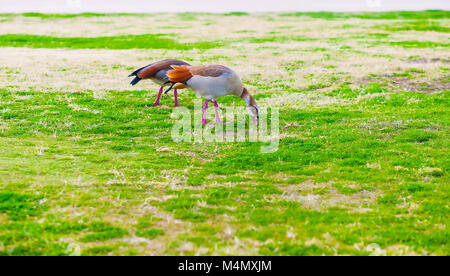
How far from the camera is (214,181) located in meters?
9.80

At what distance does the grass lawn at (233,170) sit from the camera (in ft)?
23.4

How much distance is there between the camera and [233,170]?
10.6 metres

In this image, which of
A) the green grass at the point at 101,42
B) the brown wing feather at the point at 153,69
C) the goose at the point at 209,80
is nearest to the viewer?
the goose at the point at 209,80

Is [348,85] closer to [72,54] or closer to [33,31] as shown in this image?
[72,54]

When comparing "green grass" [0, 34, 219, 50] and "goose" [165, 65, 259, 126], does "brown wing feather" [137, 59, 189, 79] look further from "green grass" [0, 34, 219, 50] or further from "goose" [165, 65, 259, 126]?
"green grass" [0, 34, 219, 50]

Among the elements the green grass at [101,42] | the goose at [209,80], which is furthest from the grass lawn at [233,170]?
the green grass at [101,42]

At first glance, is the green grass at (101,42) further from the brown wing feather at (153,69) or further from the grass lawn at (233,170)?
the brown wing feather at (153,69)

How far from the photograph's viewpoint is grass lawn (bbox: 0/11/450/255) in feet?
23.4

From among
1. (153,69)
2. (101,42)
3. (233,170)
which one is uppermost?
(101,42)

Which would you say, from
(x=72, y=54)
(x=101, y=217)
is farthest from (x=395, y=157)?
(x=72, y=54)

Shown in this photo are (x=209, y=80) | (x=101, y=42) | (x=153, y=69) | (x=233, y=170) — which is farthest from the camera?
(x=101, y=42)

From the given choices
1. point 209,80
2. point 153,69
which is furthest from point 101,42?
point 209,80

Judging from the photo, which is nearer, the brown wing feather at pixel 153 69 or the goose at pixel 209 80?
the goose at pixel 209 80

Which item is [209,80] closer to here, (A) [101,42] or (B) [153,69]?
(B) [153,69]
